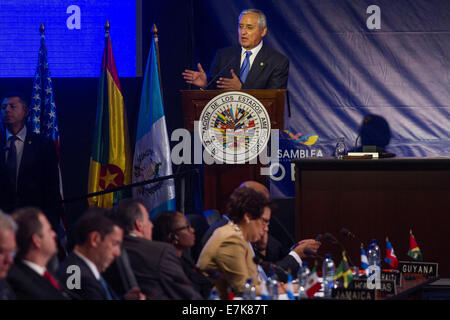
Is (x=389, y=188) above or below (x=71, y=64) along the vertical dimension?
below

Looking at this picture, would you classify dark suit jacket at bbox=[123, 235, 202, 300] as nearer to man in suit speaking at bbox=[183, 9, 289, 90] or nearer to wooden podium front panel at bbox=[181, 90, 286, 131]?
wooden podium front panel at bbox=[181, 90, 286, 131]

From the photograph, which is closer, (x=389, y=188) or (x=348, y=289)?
(x=348, y=289)

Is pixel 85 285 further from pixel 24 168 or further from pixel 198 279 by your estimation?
pixel 24 168

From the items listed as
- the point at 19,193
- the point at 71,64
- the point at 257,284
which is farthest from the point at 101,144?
the point at 257,284

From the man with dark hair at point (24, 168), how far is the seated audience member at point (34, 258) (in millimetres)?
2486

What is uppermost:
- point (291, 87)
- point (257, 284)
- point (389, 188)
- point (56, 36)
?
point (56, 36)

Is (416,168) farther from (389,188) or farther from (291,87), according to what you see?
(291,87)

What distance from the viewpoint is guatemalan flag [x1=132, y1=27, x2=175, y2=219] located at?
6.97 meters

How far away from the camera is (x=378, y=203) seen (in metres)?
6.05

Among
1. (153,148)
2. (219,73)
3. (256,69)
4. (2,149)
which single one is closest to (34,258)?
(2,149)

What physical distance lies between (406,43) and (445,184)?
2152 mm
